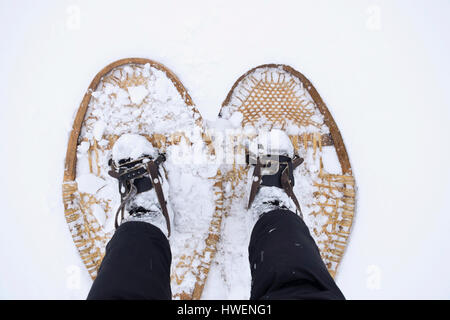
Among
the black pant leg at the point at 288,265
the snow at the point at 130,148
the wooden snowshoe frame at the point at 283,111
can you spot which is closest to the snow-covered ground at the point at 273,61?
the wooden snowshoe frame at the point at 283,111

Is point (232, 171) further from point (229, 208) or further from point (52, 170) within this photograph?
point (52, 170)

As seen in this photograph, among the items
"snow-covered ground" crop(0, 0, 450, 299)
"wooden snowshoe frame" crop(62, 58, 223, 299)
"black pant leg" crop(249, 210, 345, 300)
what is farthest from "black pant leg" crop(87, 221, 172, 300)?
"snow-covered ground" crop(0, 0, 450, 299)

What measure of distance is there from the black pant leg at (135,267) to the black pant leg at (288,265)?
22cm

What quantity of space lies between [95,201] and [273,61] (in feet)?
2.88

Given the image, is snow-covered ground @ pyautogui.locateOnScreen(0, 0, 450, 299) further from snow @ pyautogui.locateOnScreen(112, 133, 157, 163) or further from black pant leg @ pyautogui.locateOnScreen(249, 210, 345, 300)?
black pant leg @ pyautogui.locateOnScreen(249, 210, 345, 300)

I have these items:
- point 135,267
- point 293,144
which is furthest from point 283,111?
point 135,267

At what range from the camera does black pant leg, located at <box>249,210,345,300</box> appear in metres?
0.53

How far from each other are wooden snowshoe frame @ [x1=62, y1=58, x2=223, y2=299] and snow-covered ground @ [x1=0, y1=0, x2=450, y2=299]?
0.15 ft

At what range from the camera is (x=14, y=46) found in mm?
1023

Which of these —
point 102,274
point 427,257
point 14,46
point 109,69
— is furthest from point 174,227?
point 427,257

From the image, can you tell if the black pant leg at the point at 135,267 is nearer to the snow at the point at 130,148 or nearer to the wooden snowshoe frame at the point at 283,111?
the snow at the point at 130,148

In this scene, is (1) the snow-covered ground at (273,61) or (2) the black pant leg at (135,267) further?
(1) the snow-covered ground at (273,61)

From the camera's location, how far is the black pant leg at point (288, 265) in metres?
0.53

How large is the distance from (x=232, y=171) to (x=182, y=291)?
1.71ft
